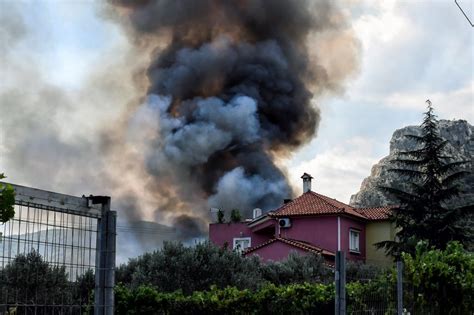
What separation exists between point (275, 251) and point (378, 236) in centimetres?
1185

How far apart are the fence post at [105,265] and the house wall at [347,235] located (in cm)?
4138

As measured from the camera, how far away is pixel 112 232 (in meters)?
6.37

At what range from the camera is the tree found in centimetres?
4597

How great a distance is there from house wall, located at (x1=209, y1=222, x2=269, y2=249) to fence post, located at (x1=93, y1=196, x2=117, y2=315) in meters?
44.9

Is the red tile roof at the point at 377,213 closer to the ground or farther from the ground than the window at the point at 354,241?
Answer: farther from the ground

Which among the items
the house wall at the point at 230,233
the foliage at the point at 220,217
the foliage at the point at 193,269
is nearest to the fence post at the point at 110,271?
the foliage at the point at 193,269

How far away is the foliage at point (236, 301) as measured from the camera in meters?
11.0

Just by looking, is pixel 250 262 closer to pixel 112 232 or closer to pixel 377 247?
pixel 377 247

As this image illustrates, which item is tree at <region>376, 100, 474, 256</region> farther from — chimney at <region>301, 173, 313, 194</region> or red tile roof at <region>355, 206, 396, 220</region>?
chimney at <region>301, 173, 313, 194</region>

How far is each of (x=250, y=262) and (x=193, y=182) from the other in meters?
69.4

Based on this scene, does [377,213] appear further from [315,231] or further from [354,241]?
[315,231]

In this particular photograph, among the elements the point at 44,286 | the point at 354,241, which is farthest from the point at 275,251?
the point at 44,286

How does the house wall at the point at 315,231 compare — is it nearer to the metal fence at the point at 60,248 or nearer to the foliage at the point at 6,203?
the metal fence at the point at 60,248

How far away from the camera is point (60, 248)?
229 inches
